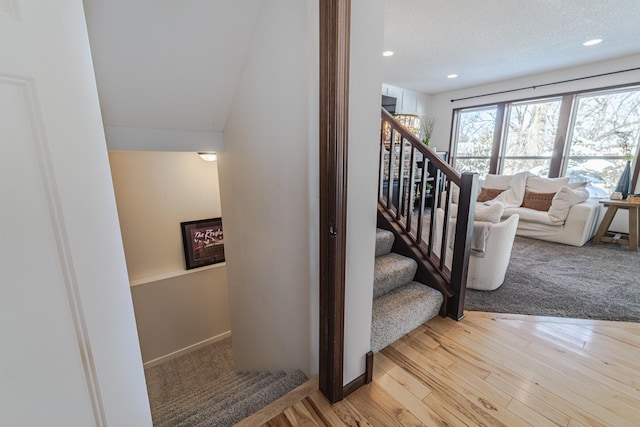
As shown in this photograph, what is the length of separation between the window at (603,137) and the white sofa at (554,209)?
2.19 ft

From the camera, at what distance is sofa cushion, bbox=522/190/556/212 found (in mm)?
4113

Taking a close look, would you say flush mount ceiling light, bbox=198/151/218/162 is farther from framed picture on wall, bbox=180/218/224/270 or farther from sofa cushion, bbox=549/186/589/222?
sofa cushion, bbox=549/186/589/222

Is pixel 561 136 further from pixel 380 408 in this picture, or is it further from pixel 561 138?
pixel 380 408

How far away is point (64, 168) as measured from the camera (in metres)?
0.63

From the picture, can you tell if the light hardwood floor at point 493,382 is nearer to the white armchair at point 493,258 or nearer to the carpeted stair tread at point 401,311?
the carpeted stair tread at point 401,311

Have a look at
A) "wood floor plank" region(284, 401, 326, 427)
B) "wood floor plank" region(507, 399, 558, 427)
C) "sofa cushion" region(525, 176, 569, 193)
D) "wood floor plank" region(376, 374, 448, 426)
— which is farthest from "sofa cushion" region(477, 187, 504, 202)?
"wood floor plank" region(284, 401, 326, 427)

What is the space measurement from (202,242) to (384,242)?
2322 millimetres

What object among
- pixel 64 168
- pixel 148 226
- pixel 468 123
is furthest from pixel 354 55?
pixel 468 123

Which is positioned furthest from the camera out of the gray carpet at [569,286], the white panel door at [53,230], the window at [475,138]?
the window at [475,138]

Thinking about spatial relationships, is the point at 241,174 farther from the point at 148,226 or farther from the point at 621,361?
the point at 621,361

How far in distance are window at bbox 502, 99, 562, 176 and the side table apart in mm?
1376

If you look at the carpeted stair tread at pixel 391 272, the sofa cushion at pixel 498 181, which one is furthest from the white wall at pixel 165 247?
the sofa cushion at pixel 498 181

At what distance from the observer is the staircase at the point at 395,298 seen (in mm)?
1686

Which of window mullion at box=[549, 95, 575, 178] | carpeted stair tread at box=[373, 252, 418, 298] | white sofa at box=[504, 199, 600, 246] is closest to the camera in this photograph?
carpeted stair tread at box=[373, 252, 418, 298]
